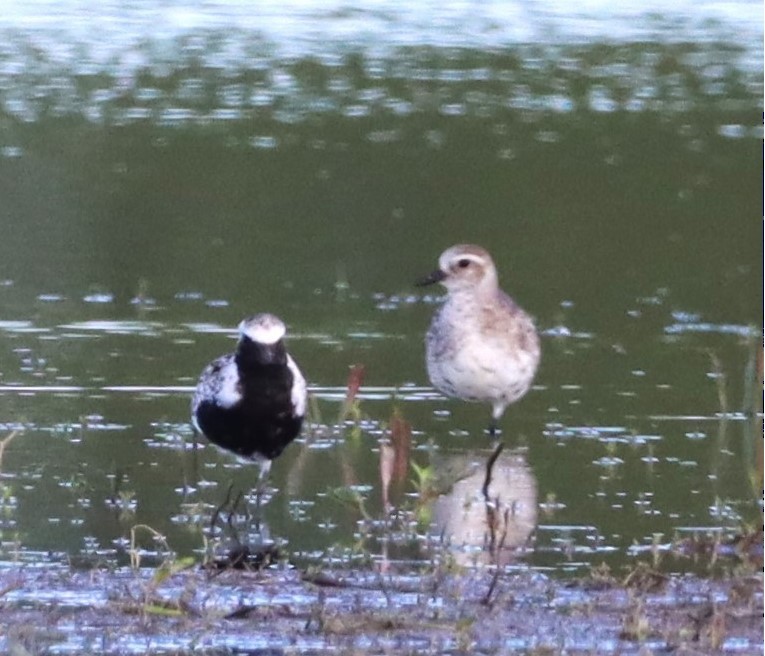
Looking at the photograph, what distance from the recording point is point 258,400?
8.29 meters

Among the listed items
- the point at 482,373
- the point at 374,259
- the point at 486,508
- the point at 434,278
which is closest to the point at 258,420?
the point at 486,508

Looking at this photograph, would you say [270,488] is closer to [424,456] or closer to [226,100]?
[424,456]

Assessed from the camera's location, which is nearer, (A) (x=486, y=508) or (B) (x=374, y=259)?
(A) (x=486, y=508)

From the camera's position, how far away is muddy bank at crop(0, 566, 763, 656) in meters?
5.91

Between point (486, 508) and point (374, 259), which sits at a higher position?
point (486, 508)

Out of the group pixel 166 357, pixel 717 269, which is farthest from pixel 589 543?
pixel 717 269

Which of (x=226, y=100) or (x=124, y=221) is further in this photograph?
(x=226, y=100)

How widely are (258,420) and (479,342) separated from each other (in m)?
1.91

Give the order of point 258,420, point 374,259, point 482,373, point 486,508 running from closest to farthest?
point 486,508, point 258,420, point 482,373, point 374,259

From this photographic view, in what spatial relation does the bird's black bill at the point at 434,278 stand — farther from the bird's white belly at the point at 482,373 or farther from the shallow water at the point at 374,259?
the bird's white belly at the point at 482,373

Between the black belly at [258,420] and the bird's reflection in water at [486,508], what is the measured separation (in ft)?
2.14

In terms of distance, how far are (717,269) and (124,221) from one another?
416cm

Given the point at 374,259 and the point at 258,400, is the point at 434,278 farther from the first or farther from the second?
the point at 374,259

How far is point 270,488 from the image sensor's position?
827 cm
